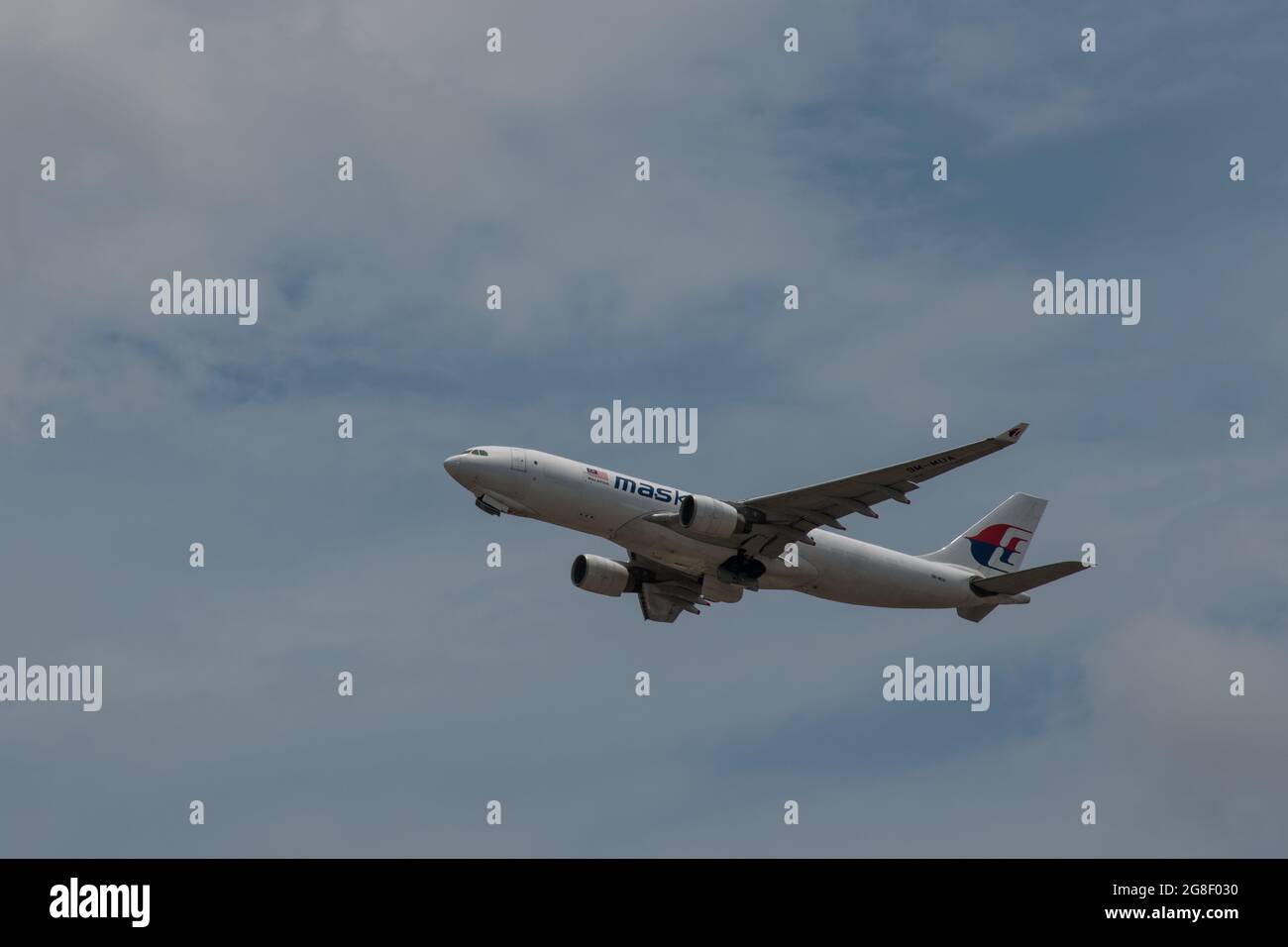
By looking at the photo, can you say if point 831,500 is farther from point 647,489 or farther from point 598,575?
point 598,575

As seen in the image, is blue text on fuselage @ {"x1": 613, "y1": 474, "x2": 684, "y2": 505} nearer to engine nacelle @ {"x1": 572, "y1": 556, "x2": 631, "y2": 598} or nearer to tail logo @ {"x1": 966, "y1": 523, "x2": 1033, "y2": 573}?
engine nacelle @ {"x1": 572, "y1": 556, "x2": 631, "y2": 598}

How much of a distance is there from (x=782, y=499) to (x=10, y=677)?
92.0 feet

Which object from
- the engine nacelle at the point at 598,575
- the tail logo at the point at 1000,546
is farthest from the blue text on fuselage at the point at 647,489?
the tail logo at the point at 1000,546

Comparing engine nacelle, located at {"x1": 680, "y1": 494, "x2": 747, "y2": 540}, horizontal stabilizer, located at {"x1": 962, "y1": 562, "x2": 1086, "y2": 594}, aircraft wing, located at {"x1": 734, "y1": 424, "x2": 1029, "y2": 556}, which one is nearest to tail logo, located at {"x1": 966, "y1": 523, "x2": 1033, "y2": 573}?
horizontal stabilizer, located at {"x1": 962, "y1": 562, "x2": 1086, "y2": 594}

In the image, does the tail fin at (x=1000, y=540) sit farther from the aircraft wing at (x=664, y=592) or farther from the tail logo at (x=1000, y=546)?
the aircraft wing at (x=664, y=592)

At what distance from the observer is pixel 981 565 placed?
248 ft

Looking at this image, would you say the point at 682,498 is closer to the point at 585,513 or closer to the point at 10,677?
the point at 585,513

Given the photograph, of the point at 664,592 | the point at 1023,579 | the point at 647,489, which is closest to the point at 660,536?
the point at 647,489

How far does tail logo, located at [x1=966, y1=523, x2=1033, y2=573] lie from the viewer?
7606 centimetres

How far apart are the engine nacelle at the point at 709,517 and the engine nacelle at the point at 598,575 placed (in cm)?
888

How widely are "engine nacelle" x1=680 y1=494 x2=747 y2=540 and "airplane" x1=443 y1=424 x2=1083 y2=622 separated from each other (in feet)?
0.12

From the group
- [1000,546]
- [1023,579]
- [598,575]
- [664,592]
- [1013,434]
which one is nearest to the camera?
[1013,434]

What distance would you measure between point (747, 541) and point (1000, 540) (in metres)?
15.0

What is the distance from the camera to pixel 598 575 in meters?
73.9
